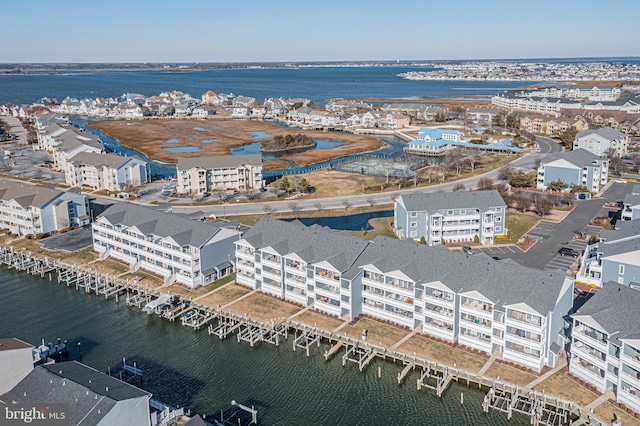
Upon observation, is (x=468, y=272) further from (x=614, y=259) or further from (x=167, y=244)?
(x=167, y=244)

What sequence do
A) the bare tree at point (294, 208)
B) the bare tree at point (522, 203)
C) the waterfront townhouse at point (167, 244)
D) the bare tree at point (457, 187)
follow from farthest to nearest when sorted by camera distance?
the bare tree at point (457, 187) → the bare tree at point (294, 208) → the bare tree at point (522, 203) → the waterfront townhouse at point (167, 244)

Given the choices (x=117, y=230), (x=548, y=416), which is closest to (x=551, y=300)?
(x=548, y=416)

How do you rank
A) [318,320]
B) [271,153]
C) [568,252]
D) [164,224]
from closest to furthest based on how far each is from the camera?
[318,320] → [164,224] → [568,252] → [271,153]

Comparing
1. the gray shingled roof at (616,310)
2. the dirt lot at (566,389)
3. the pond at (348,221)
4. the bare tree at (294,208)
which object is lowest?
the dirt lot at (566,389)

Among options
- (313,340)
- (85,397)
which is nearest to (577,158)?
(313,340)

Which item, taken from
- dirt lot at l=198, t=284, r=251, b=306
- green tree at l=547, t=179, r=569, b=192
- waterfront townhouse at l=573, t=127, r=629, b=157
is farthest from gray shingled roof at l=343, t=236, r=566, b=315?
waterfront townhouse at l=573, t=127, r=629, b=157

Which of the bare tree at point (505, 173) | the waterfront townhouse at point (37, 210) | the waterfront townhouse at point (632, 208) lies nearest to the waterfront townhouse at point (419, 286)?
the waterfront townhouse at point (632, 208)

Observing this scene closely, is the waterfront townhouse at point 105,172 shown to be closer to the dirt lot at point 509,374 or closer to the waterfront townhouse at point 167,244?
the waterfront townhouse at point 167,244

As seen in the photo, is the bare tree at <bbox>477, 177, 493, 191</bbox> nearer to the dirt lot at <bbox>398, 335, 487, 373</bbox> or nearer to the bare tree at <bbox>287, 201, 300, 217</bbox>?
the bare tree at <bbox>287, 201, 300, 217</bbox>
